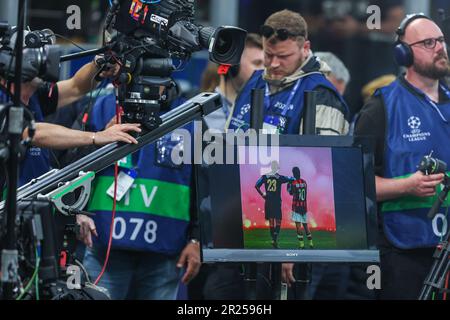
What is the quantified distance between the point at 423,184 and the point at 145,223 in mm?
1542

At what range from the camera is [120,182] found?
20.0ft

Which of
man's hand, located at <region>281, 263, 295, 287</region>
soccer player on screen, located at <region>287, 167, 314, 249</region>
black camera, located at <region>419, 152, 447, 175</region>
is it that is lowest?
man's hand, located at <region>281, 263, 295, 287</region>

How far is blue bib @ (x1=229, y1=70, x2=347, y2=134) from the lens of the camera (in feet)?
19.5

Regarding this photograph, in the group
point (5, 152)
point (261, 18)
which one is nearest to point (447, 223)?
point (5, 152)

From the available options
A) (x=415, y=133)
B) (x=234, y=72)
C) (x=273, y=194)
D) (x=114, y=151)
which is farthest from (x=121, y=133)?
(x=234, y=72)

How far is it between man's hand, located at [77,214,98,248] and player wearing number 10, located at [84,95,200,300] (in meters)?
0.13

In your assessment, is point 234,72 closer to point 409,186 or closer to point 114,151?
point 409,186

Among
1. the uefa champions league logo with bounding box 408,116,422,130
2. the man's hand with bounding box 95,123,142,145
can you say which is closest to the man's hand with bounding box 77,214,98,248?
the man's hand with bounding box 95,123,142,145

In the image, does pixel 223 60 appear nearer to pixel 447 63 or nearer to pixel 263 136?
pixel 263 136

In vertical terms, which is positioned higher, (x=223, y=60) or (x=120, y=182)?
(x=223, y=60)

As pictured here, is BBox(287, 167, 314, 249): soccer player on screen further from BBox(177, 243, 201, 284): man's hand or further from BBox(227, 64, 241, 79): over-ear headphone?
BBox(227, 64, 241, 79): over-ear headphone

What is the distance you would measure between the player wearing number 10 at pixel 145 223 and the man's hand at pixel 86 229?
0.42ft

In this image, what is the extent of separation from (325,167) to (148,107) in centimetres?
93
